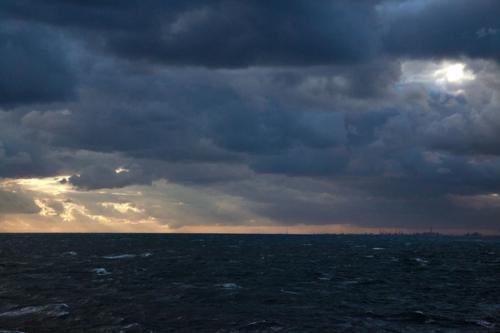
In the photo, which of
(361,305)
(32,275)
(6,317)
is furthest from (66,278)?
(361,305)

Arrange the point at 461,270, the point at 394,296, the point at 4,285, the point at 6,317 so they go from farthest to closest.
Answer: the point at 461,270 < the point at 4,285 < the point at 394,296 < the point at 6,317

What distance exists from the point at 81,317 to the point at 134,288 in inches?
722

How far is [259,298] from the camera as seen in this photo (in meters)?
54.9

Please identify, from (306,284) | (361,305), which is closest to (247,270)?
(306,284)

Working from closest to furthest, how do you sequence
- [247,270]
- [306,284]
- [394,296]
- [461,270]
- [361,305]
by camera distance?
[361,305] < [394,296] < [306,284] < [247,270] < [461,270]

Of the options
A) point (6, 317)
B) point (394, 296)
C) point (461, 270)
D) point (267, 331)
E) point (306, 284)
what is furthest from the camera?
point (461, 270)

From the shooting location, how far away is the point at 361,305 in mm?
51906

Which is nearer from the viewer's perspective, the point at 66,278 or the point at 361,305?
the point at 361,305

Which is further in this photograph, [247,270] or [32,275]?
[247,270]

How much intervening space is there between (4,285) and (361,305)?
41.6m

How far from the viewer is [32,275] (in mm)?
74438

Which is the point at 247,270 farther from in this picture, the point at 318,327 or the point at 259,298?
the point at 318,327

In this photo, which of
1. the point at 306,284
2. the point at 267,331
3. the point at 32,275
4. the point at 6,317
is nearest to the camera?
the point at 267,331

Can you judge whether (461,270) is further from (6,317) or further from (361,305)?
(6,317)
